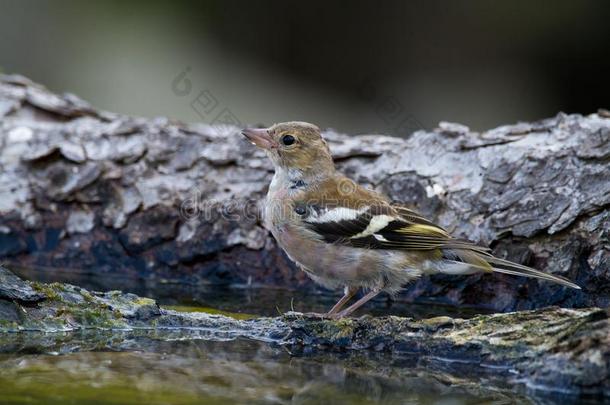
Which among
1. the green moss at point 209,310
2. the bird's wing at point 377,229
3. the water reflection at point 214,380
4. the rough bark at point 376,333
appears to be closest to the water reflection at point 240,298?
the green moss at point 209,310

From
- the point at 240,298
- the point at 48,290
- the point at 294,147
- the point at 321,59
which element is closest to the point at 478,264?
the point at 294,147

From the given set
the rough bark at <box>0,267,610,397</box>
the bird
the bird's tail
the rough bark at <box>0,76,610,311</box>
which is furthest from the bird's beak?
the rough bark at <box>0,267,610,397</box>

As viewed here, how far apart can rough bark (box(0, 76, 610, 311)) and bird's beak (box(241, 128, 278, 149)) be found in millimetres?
778

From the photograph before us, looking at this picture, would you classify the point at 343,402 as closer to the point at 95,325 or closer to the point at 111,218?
the point at 95,325

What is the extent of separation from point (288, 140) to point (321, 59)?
8003 millimetres

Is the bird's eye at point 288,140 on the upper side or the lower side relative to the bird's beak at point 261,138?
upper

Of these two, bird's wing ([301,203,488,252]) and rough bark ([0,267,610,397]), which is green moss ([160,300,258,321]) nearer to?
rough bark ([0,267,610,397])

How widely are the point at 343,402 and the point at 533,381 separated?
1.05m

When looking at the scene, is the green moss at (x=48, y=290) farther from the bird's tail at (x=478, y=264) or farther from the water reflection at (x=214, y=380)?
the bird's tail at (x=478, y=264)

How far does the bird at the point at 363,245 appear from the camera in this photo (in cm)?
594

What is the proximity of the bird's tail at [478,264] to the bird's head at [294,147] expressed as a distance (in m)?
1.28

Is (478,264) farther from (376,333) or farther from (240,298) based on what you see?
(240,298)

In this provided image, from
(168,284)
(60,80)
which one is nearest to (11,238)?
(168,284)

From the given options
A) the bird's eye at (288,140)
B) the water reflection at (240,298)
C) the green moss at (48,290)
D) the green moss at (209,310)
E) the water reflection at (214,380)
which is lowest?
the water reflection at (214,380)
